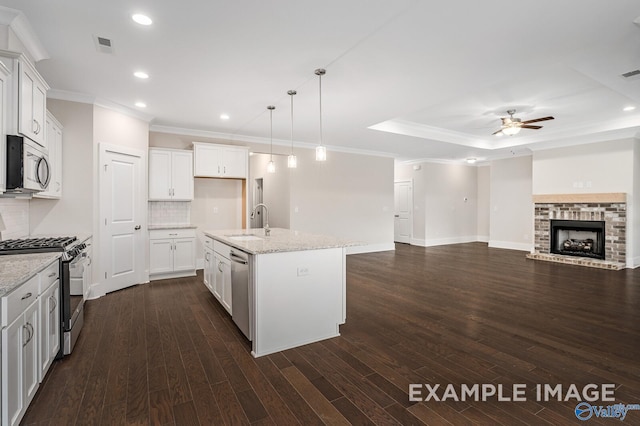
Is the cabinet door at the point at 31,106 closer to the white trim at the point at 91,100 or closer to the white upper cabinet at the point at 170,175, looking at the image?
the white trim at the point at 91,100

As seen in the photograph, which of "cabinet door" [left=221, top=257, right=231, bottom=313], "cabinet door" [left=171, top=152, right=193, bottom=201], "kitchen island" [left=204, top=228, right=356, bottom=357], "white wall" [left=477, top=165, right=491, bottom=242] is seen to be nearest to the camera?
"kitchen island" [left=204, top=228, right=356, bottom=357]

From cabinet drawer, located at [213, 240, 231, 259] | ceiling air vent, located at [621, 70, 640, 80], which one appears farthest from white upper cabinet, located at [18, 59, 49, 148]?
ceiling air vent, located at [621, 70, 640, 80]

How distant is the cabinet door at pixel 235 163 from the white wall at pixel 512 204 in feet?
23.5

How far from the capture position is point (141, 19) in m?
2.50

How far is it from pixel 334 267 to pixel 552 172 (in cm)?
670

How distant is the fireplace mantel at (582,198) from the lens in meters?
6.11

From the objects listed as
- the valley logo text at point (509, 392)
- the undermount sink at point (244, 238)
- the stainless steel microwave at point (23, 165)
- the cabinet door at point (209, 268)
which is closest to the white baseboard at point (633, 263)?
the valley logo text at point (509, 392)

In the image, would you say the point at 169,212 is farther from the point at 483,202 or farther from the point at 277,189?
the point at 483,202

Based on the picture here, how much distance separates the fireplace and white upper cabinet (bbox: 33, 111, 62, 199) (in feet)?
29.8

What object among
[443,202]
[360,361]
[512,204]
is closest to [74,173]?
[360,361]

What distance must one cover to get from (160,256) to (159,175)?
1359 mm

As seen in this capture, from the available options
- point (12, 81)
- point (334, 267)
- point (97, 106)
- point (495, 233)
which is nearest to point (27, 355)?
point (12, 81)

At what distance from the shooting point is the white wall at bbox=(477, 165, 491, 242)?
10.5 m

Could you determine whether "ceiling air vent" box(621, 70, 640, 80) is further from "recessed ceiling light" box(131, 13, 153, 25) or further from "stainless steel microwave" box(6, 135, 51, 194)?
"stainless steel microwave" box(6, 135, 51, 194)
